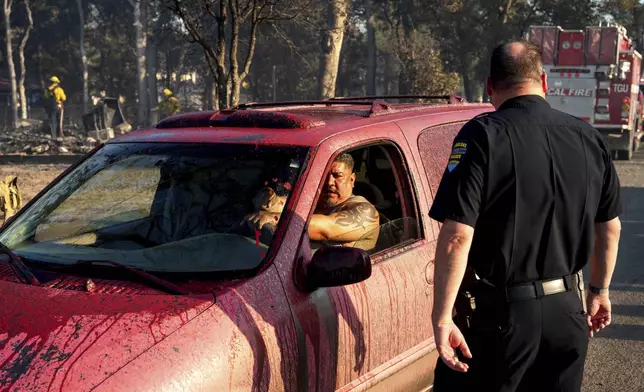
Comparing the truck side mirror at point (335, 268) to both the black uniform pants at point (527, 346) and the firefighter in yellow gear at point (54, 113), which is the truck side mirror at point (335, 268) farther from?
the firefighter in yellow gear at point (54, 113)

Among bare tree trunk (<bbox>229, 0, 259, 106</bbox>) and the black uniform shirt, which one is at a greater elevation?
bare tree trunk (<bbox>229, 0, 259, 106</bbox>)

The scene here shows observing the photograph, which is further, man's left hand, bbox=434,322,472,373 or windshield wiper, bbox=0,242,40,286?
windshield wiper, bbox=0,242,40,286

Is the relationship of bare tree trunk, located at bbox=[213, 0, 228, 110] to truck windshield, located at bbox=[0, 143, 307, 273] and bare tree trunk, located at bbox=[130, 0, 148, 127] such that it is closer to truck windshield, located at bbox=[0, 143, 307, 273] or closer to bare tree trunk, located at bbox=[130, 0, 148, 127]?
truck windshield, located at bbox=[0, 143, 307, 273]

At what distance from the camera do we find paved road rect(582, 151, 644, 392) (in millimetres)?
4789

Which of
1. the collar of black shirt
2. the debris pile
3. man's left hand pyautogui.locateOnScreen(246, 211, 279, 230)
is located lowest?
the debris pile

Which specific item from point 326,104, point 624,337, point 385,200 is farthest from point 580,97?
point 385,200

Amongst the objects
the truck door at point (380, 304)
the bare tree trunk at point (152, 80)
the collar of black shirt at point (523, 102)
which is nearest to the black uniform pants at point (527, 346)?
the truck door at point (380, 304)

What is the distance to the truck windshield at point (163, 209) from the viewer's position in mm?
2930

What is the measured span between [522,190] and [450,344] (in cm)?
56

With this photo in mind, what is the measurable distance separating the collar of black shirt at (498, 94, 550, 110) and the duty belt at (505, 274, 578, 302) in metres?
0.61

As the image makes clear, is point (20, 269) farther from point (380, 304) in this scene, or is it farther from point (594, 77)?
point (594, 77)

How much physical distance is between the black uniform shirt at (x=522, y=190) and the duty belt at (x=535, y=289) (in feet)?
0.07

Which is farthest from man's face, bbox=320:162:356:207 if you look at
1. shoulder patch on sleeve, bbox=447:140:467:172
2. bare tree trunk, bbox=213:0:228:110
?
bare tree trunk, bbox=213:0:228:110

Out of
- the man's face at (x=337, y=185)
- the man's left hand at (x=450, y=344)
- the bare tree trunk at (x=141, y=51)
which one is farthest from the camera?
the bare tree trunk at (x=141, y=51)
